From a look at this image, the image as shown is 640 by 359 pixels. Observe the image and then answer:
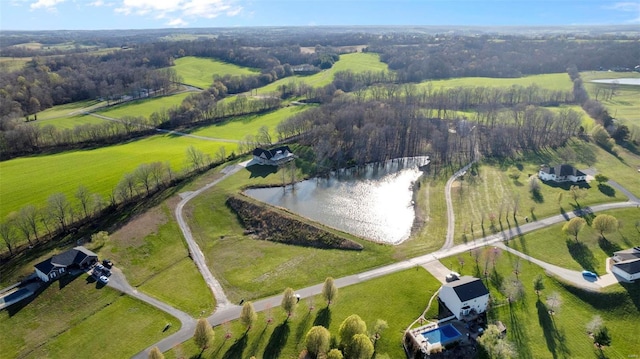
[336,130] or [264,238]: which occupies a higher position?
[336,130]

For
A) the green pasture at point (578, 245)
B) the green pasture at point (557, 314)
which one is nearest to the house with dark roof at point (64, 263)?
the green pasture at point (557, 314)

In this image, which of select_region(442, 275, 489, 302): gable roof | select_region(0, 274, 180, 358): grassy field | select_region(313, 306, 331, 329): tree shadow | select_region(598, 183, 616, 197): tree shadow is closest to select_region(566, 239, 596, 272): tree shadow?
select_region(442, 275, 489, 302): gable roof

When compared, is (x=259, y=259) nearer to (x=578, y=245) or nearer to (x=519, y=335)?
(x=519, y=335)

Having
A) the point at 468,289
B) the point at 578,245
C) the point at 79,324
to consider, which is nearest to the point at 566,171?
the point at 578,245

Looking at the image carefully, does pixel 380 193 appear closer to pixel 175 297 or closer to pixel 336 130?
pixel 336 130

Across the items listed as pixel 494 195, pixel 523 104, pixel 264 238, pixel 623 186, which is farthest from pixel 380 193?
pixel 523 104

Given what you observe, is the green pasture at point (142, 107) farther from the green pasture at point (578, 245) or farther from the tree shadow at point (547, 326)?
the tree shadow at point (547, 326)
